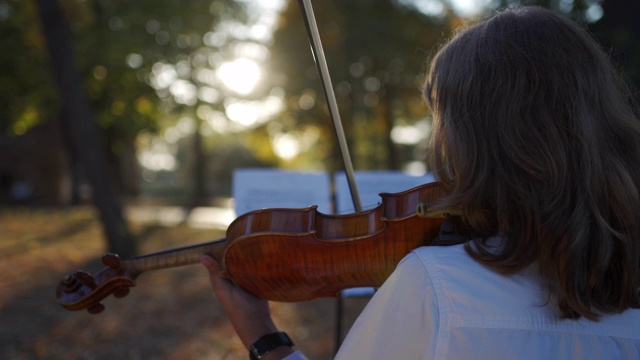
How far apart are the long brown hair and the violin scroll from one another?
1233 mm

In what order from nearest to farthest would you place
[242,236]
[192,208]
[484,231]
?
[484,231]
[242,236]
[192,208]

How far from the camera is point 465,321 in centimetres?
100

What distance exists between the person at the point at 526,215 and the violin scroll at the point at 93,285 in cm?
110

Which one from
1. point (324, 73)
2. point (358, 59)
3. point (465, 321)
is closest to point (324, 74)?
point (324, 73)

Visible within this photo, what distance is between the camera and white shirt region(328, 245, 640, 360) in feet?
3.30

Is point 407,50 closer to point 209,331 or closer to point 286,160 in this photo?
point 209,331

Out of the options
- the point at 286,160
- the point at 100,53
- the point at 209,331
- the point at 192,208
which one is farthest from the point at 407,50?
the point at 286,160

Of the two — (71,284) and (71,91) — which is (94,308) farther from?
(71,91)

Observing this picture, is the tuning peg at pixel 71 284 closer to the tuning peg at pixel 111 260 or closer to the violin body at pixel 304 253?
the tuning peg at pixel 111 260

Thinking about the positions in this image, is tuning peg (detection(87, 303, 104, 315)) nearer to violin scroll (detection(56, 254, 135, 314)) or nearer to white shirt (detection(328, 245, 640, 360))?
violin scroll (detection(56, 254, 135, 314))

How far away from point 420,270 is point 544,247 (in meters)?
0.23

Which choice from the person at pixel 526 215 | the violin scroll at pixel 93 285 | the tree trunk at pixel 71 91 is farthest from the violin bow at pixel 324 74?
the tree trunk at pixel 71 91

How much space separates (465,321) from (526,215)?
0.23 m

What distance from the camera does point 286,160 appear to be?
31.0 meters
